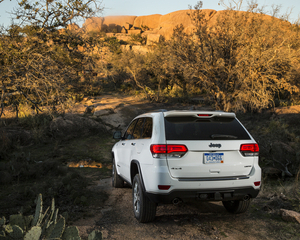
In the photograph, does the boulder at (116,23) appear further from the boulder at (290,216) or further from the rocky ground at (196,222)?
the boulder at (290,216)

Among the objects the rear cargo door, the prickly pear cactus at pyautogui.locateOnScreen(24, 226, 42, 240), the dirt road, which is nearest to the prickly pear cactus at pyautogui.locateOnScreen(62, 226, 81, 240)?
the prickly pear cactus at pyautogui.locateOnScreen(24, 226, 42, 240)

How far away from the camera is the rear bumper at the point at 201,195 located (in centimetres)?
361

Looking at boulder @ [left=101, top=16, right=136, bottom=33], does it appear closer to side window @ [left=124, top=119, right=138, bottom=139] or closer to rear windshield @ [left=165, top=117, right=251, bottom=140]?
side window @ [left=124, top=119, right=138, bottom=139]

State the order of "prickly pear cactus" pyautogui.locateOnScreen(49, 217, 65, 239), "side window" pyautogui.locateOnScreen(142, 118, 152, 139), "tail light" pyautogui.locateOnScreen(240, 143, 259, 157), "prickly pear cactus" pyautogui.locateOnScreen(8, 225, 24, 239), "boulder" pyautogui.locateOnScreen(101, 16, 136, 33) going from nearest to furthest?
1. "prickly pear cactus" pyautogui.locateOnScreen(8, 225, 24, 239)
2. "prickly pear cactus" pyautogui.locateOnScreen(49, 217, 65, 239)
3. "tail light" pyautogui.locateOnScreen(240, 143, 259, 157)
4. "side window" pyautogui.locateOnScreen(142, 118, 152, 139)
5. "boulder" pyautogui.locateOnScreen(101, 16, 136, 33)

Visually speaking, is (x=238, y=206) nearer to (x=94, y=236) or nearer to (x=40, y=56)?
(x=94, y=236)

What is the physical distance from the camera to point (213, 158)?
370 centimetres

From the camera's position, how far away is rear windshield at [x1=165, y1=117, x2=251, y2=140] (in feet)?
12.5

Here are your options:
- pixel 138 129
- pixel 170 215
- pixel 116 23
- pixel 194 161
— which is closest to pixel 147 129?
pixel 138 129

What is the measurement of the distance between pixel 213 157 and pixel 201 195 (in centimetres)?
57

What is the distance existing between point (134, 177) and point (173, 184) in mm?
1073

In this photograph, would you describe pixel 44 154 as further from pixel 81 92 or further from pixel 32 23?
pixel 81 92

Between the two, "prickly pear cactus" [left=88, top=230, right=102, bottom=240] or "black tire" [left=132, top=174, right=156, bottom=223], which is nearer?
"prickly pear cactus" [left=88, top=230, right=102, bottom=240]

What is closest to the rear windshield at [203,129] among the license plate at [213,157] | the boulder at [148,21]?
the license plate at [213,157]

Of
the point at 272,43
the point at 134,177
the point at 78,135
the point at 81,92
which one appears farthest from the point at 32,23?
the point at 81,92
